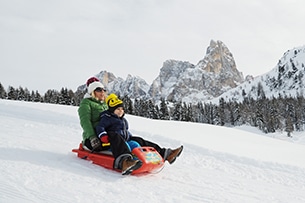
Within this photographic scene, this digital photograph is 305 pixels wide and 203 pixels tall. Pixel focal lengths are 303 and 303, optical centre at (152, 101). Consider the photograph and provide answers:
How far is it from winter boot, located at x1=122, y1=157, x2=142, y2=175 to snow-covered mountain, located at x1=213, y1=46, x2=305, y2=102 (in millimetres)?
153629

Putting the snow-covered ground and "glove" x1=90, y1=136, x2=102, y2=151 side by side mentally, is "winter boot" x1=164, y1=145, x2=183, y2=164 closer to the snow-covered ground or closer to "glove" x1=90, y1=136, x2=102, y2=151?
the snow-covered ground

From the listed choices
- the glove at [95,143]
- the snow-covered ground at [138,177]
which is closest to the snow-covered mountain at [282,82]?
the snow-covered ground at [138,177]

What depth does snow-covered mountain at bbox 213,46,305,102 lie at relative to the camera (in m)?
153

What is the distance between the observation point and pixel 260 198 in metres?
4.36

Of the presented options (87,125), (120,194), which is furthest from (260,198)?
(87,125)

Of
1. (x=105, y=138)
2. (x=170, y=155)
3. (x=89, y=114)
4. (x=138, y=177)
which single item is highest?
(x=89, y=114)

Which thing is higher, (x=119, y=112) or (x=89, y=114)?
(x=119, y=112)

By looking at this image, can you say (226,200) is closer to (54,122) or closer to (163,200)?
(163,200)

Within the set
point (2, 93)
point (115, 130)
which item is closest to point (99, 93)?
point (115, 130)

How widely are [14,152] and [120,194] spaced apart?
8.06 ft

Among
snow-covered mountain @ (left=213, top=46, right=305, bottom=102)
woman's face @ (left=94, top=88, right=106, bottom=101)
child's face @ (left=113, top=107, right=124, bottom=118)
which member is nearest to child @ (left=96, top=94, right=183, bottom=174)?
child's face @ (left=113, top=107, right=124, bottom=118)

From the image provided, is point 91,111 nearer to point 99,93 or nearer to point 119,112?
point 99,93

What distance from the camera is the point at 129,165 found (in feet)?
14.6

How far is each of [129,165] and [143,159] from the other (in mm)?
289
